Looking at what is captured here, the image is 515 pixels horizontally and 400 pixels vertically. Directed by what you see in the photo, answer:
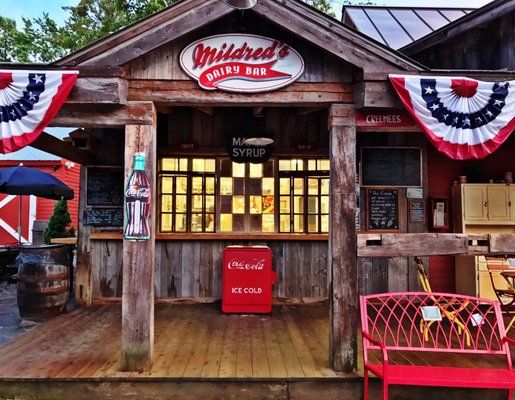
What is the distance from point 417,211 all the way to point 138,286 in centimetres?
468

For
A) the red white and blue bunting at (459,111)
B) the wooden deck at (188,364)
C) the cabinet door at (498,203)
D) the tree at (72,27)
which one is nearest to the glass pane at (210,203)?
the wooden deck at (188,364)

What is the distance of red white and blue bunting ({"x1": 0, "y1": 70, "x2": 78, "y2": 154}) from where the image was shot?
356cm

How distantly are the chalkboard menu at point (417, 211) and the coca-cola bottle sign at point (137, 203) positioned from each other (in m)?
4.47

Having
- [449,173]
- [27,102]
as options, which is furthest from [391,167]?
[27,102]

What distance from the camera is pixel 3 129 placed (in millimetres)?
3549

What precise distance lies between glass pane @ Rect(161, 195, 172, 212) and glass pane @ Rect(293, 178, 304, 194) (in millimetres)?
2087

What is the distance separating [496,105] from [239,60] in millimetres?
2539

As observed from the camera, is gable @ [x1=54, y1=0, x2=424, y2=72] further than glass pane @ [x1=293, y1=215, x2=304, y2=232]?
No

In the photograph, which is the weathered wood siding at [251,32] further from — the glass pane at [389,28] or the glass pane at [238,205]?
the glass pane at [389,28]

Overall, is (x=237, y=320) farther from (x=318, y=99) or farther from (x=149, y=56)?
(x=149, y=56)

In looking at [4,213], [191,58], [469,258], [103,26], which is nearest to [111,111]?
[191,58]

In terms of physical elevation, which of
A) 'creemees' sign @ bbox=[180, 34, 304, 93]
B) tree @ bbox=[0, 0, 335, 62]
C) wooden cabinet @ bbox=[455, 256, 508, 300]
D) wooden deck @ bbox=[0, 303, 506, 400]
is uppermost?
tree @ bbox=[0, 0, 335, 62]

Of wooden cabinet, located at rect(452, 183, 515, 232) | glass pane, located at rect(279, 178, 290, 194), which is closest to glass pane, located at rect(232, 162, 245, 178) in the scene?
glass pane, located at rect(279, 178, 290, 194)

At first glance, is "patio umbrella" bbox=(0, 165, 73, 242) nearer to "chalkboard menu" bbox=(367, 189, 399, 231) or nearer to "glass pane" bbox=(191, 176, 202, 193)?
"glass pane" bbox=(191, 176, 202, 193)
